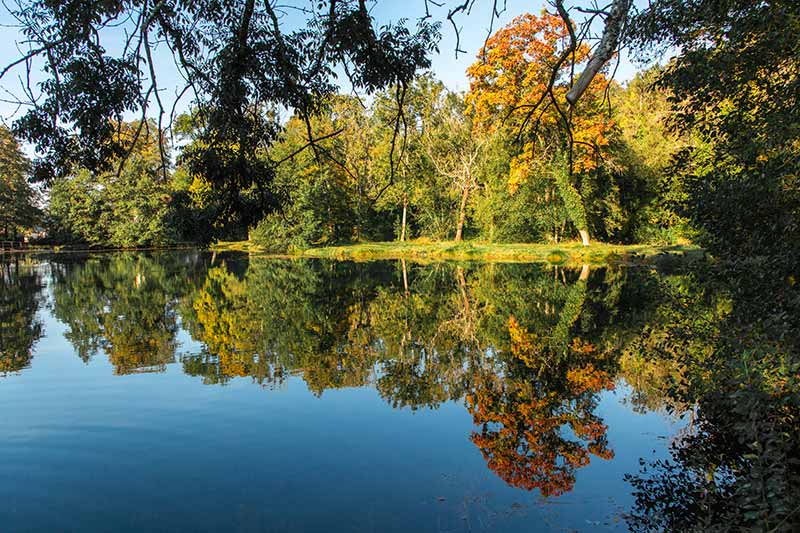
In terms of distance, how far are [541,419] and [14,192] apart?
2056 inches

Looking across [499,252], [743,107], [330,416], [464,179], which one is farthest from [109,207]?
[743,107]

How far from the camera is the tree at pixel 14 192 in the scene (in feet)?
146

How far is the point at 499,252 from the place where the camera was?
30938 mm

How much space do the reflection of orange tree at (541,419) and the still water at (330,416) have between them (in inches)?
Result: 1.4

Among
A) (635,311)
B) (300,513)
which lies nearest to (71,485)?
(300,513)

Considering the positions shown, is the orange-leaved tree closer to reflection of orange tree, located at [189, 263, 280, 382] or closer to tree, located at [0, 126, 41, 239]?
reflection of orange tree, located at [189, 263, 280, 382]

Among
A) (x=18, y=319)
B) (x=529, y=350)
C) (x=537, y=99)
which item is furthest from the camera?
(x=537, y=99)

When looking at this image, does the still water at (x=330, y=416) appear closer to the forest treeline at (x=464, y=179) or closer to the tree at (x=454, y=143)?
the forest treeline at (x=464, y=179)

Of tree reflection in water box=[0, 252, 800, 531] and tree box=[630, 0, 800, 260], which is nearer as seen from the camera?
tree reflection in water box=[0, 252, 800, 531]

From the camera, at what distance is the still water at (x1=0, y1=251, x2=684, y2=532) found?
5324 mm

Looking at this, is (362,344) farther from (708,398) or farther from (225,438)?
(708,398)

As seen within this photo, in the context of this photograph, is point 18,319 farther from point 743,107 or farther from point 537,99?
point 537,99

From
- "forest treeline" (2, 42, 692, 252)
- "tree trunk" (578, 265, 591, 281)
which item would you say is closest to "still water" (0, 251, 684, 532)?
"tree trunk" (578, 265, 591, 281)

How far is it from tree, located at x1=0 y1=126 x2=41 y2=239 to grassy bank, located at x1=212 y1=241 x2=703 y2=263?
25433 mm
